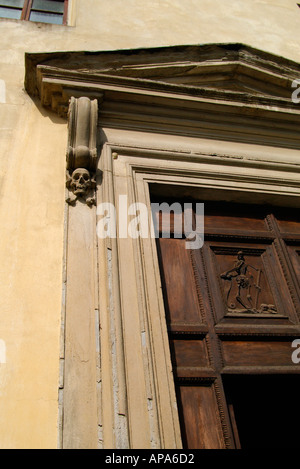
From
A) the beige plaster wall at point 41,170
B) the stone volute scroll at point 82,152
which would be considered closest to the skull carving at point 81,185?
the stone volute scroll at point 82,152

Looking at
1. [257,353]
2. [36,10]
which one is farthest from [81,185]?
[36,10]

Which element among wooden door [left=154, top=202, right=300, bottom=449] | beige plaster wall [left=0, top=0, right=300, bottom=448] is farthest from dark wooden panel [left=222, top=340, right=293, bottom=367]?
beige plaster wall [left=0, top=0, right=300, bottom=448]

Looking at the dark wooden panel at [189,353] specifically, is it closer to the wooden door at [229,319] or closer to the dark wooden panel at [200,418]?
the wooden door at [229,319]

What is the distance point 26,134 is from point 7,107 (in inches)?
17.1

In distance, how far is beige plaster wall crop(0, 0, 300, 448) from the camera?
2.35 m

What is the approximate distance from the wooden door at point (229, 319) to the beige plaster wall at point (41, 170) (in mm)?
817

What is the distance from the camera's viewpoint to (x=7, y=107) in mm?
3818

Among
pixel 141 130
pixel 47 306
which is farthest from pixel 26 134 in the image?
pixel 47 306

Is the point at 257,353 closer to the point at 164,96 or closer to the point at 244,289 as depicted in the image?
the point at 244,289

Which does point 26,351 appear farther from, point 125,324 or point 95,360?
point 125,324

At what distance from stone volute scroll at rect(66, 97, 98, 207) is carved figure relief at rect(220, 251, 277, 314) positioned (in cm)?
122

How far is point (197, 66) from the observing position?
443 centimetres

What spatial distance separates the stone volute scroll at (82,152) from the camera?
123 inches
